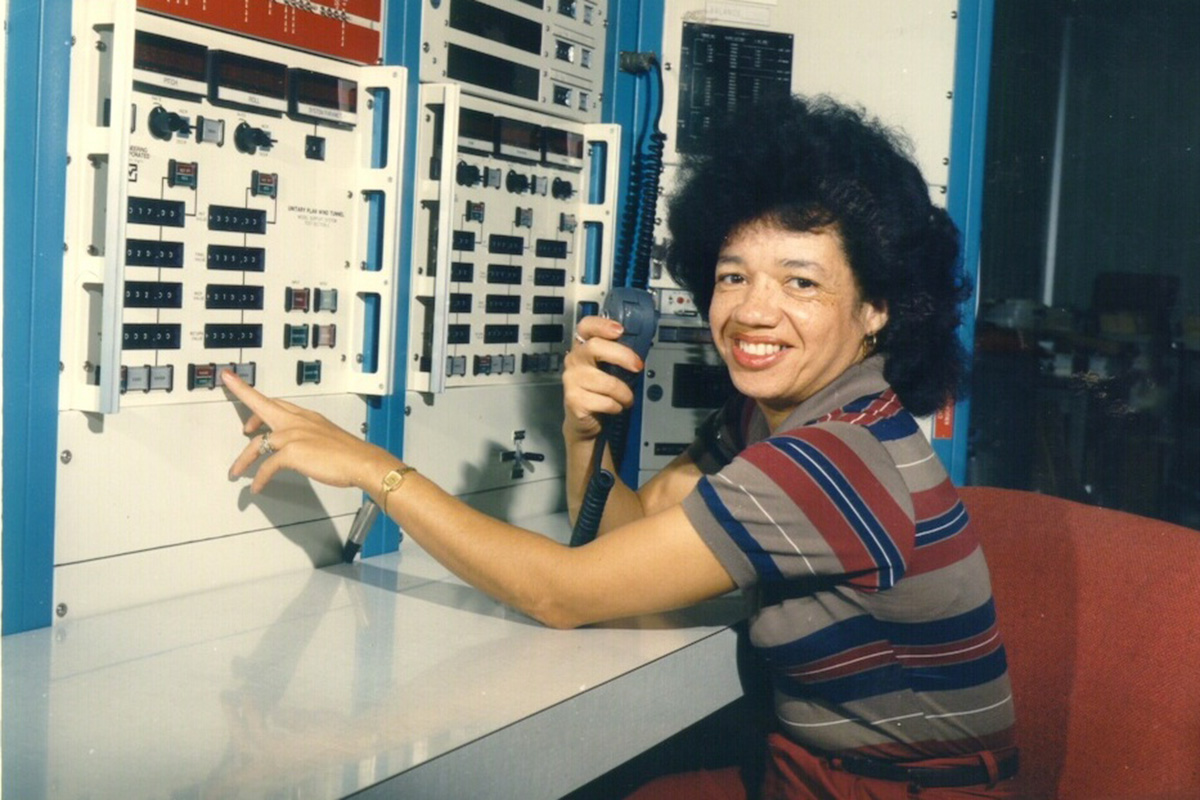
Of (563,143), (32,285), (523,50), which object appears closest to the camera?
(32,285)

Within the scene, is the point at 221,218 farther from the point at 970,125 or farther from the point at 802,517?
the point at 970,125

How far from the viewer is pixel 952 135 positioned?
228cm

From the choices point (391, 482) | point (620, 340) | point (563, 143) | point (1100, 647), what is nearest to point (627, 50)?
point (563, 143)

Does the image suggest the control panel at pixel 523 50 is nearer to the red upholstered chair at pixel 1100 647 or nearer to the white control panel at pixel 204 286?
the white control panel at pixel 204 286

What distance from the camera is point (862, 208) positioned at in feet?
4.87

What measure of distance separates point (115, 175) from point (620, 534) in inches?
27.2

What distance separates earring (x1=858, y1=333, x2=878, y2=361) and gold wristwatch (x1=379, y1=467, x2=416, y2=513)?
2.00ft

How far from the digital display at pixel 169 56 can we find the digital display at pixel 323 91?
0.52 feet

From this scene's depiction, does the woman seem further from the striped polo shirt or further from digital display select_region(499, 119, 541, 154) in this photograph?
digital display select_region(499, 119, 541, 154)

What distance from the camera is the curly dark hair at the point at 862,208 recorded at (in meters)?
1.49

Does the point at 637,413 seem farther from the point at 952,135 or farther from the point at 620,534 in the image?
the point at 620,534

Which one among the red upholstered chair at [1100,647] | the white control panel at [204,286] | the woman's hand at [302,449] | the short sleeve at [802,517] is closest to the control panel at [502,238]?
the white control panel at [204,286]

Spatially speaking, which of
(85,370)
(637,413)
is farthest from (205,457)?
(637,413)

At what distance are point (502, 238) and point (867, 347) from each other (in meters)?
0.75
